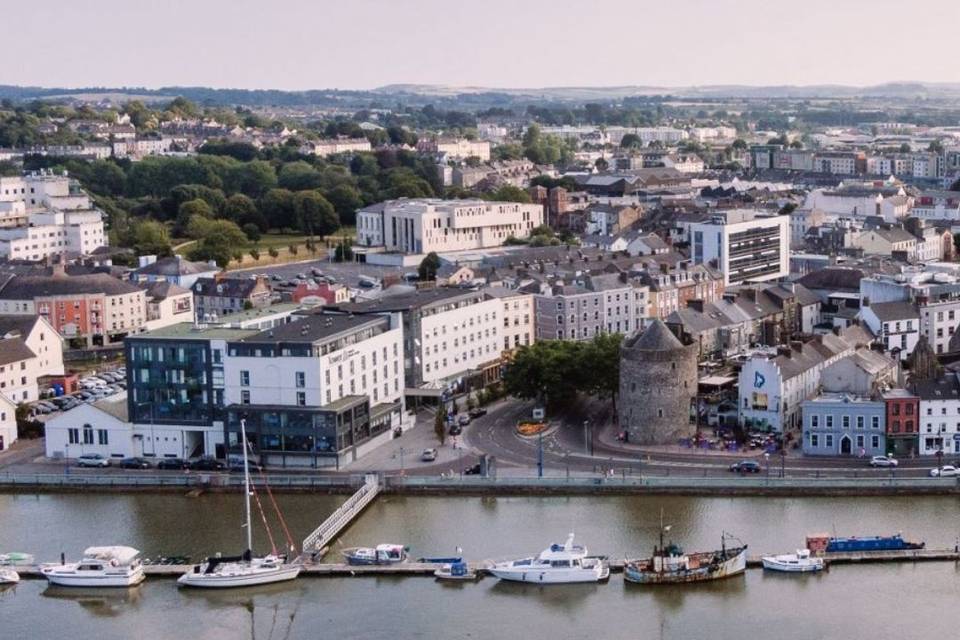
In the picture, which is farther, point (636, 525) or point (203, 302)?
point (203, 302)

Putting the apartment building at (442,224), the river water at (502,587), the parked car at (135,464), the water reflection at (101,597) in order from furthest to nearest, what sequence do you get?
the apartment building at (442,224)
the parked car at (135,464)
the water reflection at (101,597)
the river water at (502,587)

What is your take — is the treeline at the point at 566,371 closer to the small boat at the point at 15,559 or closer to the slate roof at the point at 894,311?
the slate roof at the point at 894,311

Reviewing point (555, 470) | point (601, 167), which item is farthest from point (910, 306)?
point (601, 167)

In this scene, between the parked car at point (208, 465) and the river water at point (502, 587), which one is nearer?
the river water at point (502, 587)

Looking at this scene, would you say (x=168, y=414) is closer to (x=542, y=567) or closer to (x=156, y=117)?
(x=542, y=567)

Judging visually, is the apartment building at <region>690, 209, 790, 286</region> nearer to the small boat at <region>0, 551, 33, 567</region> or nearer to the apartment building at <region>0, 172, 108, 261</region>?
the apartment building at <region>0, 172, 108, 261</region>

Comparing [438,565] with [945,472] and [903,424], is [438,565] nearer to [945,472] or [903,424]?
[945,472]

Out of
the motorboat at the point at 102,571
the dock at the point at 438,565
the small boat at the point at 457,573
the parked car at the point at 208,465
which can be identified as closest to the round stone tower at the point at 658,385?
the dock at the point at 438,565
